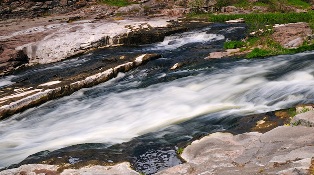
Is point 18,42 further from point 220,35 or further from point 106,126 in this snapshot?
point 106,126

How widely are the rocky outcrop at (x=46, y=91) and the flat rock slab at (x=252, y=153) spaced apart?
8.89m

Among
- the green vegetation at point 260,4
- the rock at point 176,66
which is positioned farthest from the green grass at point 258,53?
the green vegetation at point 260,4

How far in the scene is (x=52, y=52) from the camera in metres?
24.1

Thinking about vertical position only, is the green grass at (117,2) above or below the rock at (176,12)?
above

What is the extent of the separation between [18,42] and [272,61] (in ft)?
56.8

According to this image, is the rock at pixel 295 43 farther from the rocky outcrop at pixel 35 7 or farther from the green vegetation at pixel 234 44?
the rocky outcrop at pixel 35 7

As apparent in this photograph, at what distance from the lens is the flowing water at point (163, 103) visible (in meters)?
10.5

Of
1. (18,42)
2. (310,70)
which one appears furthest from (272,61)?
(18,42)

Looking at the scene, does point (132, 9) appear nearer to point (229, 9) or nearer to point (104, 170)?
point (229, 9)

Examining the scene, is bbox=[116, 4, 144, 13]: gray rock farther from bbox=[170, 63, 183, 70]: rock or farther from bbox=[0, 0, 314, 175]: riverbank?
bbox=[170, 63, 183, 70]: rock

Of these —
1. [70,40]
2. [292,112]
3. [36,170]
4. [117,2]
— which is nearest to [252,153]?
[292,112]

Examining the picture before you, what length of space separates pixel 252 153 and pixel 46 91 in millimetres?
10882

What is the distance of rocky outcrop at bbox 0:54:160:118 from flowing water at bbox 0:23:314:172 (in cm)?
28

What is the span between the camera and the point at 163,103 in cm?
1314
